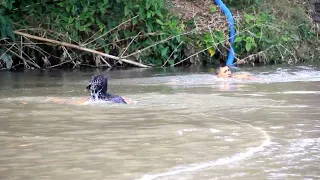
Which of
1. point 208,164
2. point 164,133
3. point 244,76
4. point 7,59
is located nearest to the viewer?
point 208,164

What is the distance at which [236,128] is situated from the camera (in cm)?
724

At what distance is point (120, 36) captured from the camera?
16406 millimetres

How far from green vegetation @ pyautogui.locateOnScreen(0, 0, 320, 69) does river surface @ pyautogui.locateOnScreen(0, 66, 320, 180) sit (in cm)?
374

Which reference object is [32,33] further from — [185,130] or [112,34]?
[185,130]

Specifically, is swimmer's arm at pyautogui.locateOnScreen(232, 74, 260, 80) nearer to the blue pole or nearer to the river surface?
the river surface

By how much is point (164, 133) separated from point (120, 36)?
9.67 meters

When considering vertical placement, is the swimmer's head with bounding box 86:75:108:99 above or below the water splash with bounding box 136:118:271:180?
above

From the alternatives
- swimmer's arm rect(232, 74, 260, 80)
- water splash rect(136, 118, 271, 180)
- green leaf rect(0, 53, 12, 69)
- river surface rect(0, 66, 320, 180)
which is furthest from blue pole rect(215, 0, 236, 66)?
water splash rect(136, 118, 271, 180)

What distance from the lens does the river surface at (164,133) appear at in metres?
5.40

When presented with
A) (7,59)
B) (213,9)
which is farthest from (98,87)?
(213,9)

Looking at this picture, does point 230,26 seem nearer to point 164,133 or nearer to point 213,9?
point 213,9

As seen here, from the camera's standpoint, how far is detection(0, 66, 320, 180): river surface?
5398 millimetres

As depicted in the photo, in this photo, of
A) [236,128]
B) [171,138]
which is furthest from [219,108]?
[171,138]

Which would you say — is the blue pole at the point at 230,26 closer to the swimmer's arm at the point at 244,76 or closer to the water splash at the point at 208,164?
the swimmer's arm at the point at 244,76
